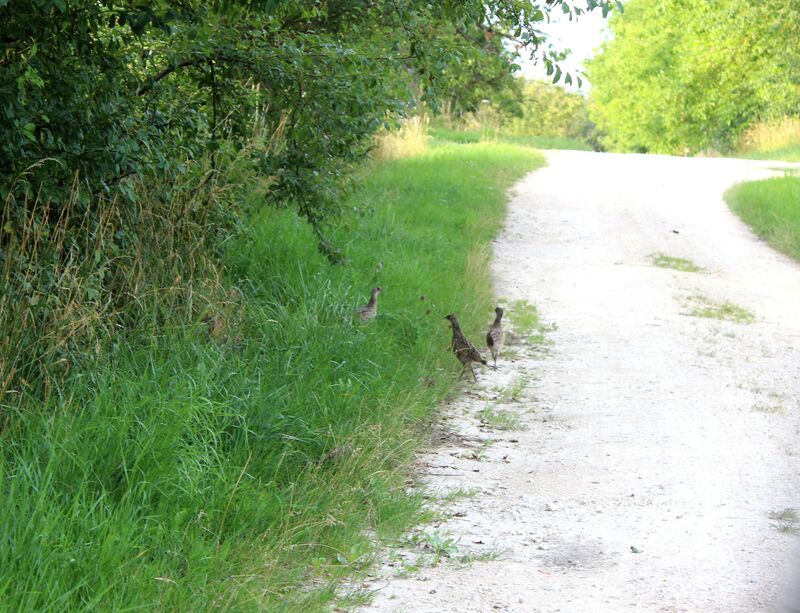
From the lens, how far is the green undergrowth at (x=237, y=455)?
4129 millimetres

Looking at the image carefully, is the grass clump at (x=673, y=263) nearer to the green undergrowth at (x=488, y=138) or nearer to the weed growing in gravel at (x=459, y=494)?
the weed growing in gravel at (x=459, y=494)

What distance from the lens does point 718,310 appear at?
460 inches

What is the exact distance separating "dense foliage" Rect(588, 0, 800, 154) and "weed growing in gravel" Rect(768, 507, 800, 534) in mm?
23327

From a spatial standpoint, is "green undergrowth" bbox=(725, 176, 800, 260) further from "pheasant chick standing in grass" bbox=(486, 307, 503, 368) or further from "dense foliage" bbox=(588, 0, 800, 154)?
"pheasant chick standing in grass" bbox=(486, 307, 503, 368)

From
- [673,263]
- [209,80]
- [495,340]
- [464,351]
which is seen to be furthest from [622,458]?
[673,263]

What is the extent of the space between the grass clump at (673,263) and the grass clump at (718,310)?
6.99ft

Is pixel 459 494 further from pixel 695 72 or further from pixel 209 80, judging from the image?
pixel 695 72

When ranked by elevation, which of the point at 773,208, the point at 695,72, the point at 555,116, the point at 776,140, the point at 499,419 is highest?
the point at 695,72

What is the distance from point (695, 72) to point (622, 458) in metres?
36.9

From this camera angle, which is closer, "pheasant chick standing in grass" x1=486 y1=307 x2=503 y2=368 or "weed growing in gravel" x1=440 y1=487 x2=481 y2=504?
"weed growing in gravel" x1=440 y1=487 x2=481 y2=504

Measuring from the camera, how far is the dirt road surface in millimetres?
4988

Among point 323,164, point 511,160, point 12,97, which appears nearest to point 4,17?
point 12,97

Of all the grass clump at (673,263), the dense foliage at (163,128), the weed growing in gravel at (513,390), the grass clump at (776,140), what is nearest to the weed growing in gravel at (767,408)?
the weed growing in gravel at (513,390)

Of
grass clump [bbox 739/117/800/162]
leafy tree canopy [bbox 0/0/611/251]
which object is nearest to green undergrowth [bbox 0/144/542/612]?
leafy tree canopy [bbox 0/0/611/251]
